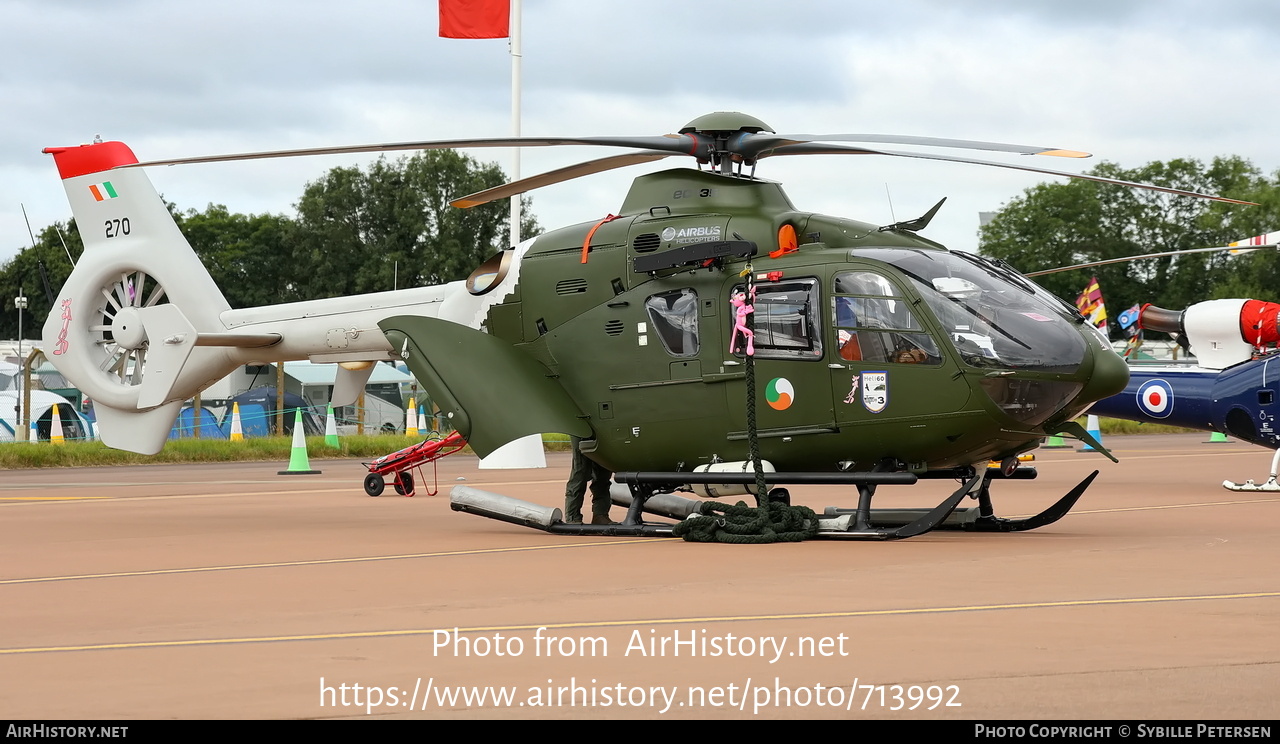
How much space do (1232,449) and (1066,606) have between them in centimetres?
2650

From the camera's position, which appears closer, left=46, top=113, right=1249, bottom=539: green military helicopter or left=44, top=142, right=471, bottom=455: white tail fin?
left=46, top=113, right=1249, bottom=539: green military helicopter

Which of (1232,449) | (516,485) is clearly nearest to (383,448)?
(516,485)

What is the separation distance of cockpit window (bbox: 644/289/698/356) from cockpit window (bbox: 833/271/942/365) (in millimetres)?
1481

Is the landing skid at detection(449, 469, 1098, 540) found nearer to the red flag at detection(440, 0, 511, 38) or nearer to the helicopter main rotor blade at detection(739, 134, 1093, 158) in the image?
the helicopter main rotor blade at detection(739, 134, 1093, 158)

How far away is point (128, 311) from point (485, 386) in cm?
542

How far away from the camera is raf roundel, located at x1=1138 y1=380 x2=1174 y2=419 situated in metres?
19.8

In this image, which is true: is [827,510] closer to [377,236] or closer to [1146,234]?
[377,236]

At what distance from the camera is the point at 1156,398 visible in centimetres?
1991

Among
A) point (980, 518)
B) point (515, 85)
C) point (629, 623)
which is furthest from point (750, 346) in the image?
point (515, 85)

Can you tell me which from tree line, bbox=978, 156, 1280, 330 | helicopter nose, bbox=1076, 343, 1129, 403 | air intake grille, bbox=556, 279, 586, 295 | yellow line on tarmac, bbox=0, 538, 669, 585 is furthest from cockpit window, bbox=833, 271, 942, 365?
tree line, bbox=978, 156, 1280, 330

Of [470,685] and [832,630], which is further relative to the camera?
[832,630]

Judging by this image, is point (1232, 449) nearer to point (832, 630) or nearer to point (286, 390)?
point (832, 630)

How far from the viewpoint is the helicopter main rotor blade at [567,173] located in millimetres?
12984

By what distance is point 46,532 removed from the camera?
1418 cm
